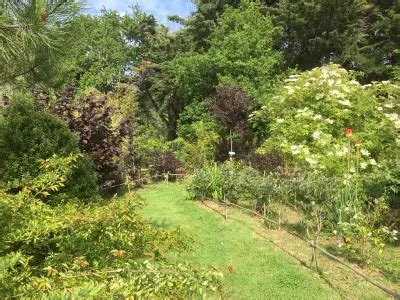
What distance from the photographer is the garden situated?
98.9 inches

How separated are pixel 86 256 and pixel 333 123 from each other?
7.91m

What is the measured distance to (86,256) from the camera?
103 inches

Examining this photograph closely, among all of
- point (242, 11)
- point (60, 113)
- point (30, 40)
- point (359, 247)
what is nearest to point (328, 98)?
point (359, 247)

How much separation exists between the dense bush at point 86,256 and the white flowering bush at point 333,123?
19.8 ft

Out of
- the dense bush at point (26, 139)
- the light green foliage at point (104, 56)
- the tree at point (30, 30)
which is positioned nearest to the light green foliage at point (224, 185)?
the dense bush at point (26, 139)

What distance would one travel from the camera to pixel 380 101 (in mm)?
10914

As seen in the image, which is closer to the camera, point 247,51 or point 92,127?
point 92,127

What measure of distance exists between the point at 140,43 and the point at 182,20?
11.8 ft

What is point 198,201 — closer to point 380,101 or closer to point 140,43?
point 380,101

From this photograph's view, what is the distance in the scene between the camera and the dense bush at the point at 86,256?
5.74 feet

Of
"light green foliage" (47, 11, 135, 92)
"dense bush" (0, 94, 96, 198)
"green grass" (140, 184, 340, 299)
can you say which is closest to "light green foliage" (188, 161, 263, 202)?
"green grass" (140, 184, 340, 299)

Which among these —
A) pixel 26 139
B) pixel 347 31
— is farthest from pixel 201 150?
pixel 26 139

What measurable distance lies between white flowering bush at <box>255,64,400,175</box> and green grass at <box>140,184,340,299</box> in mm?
2458

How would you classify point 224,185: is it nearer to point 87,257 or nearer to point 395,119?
point 395,119
